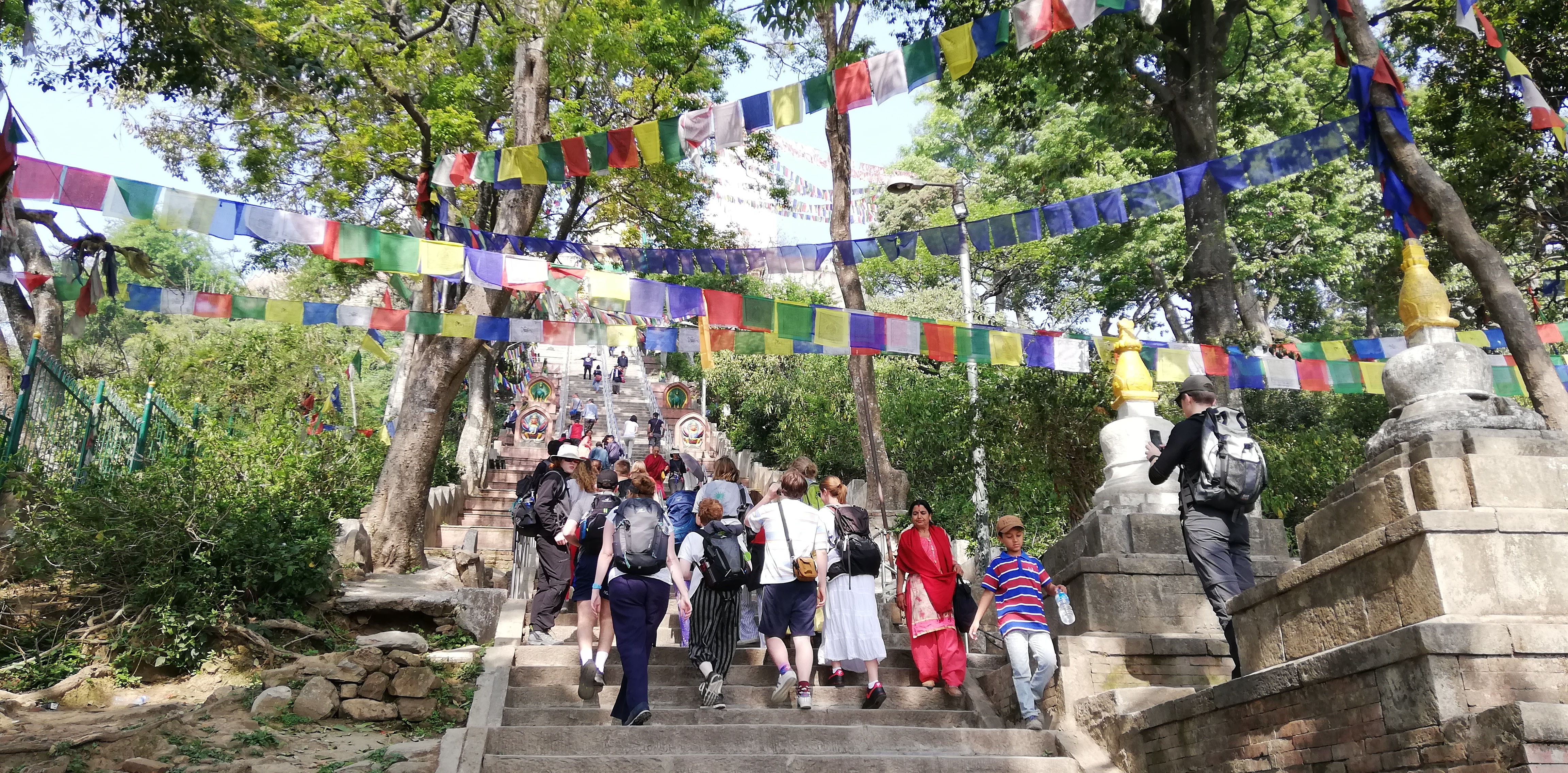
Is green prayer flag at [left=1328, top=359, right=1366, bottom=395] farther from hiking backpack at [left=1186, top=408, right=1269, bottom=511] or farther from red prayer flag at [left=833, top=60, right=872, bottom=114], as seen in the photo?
hiking backpack at [left=1186, top=408, right=1269, bottom=511]

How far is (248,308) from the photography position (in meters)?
11.3

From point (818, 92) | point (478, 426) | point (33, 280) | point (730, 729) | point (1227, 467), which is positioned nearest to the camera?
point (1227, 467)

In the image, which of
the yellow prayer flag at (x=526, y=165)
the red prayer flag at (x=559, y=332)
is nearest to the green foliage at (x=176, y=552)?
the red prayer flag at (x=559, y=332)

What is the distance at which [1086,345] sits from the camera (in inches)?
489

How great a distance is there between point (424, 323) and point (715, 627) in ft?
18.5

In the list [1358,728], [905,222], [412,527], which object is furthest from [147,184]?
[905,222]

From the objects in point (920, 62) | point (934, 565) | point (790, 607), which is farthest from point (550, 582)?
point (920, 62)

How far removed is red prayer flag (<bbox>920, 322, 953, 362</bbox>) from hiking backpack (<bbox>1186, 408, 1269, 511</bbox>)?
545cm

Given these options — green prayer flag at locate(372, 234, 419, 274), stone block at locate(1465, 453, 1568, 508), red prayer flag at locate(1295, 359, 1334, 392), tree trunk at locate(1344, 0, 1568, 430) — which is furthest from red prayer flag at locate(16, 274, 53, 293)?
red prayer flag at locate(1295, 359, 1334, 392)

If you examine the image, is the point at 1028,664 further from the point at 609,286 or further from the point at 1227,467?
the point at 609,286

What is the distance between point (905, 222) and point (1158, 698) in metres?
31.9

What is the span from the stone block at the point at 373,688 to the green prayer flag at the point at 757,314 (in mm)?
4965

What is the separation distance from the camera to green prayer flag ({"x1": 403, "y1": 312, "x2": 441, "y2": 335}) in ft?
37.1

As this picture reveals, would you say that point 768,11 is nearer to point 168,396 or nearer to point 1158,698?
point 1158,698
